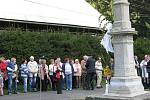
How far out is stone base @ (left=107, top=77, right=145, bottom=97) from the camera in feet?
46.2

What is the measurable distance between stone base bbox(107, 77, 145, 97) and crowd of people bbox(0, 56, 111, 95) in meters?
6.45

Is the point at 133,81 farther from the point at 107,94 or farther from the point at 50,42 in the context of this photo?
the point at 50,42

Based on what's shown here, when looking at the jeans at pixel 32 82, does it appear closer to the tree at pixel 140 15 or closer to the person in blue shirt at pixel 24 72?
the person in blue shirt at pixel 24 72

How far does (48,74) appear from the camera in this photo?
22594mm

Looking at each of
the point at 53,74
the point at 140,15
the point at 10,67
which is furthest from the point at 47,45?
the point at 140,15

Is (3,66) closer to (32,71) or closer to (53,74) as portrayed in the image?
(32,71)

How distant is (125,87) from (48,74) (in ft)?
29.5

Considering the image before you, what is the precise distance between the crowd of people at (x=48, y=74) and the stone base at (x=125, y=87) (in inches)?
254

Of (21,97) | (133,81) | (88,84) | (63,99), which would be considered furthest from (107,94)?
(88,84)

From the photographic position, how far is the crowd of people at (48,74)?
21.0 metres

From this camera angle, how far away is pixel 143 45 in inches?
1316

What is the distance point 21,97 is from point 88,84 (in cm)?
482

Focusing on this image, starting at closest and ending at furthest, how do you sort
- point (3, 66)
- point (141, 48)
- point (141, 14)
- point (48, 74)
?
point (3, 66) → point (48, 74) → point (141, 48) → point (141, 14)

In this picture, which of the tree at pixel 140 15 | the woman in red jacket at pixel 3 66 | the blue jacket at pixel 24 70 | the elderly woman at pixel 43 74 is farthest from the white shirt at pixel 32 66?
the tree at pixel 140 15
